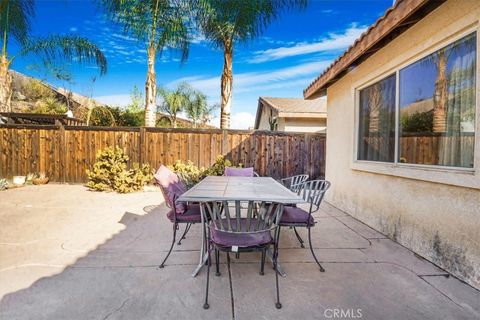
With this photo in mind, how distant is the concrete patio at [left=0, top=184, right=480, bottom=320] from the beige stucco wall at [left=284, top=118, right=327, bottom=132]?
7211 millimetres

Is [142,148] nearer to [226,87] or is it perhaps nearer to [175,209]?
[226,87]

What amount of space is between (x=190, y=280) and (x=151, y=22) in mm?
7645

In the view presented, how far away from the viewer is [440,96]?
108 inches

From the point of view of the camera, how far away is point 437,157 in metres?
2.75

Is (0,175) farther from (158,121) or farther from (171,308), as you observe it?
(158,121)

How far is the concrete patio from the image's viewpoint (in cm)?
189

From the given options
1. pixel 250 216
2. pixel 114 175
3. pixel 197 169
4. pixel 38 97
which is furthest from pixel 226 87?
pixel 38 97

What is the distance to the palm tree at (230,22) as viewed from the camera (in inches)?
290

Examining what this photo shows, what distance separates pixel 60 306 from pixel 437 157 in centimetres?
377

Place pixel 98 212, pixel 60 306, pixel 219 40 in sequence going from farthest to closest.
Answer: pixel 219 40 < pixel 98 212 < pixel 60 306

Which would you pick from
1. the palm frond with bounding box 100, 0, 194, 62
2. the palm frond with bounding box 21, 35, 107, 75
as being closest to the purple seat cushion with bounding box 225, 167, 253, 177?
the palm frond with bounding box 100, 0, 194, 62

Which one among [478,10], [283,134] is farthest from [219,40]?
[478,10]

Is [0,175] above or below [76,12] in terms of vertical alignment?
below

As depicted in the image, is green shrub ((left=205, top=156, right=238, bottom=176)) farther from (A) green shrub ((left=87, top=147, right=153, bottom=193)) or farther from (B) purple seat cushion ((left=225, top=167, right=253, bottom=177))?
(B) purple seat cushion ((left=225, top=167, right=253, bottom=177))
